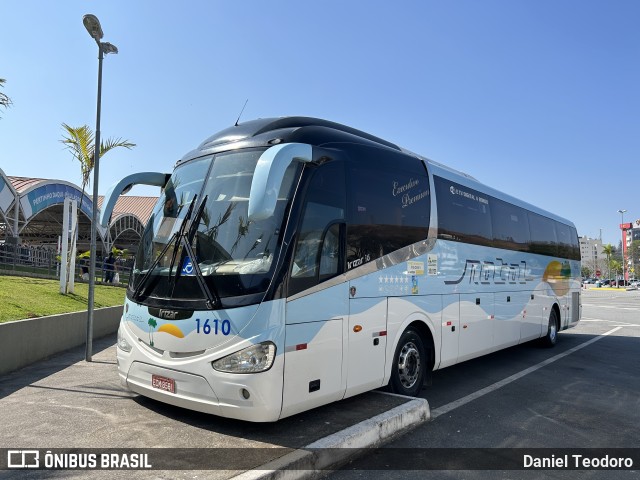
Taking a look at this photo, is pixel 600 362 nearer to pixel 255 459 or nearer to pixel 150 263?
pixel 255 459

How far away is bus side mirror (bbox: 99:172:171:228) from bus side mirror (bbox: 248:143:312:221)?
8.72ft

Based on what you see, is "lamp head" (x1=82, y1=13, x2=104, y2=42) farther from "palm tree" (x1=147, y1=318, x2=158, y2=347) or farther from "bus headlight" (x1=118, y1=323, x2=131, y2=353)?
"palm tree" (x1=147, y1=318, x2=158, y2=347)

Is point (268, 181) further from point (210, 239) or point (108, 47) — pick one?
point (108, 47)

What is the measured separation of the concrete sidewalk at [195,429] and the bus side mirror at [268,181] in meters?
2.14

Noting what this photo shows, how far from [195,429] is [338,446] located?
60.7 inches

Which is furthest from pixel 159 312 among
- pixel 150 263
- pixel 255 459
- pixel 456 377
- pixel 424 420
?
pixel 456 377

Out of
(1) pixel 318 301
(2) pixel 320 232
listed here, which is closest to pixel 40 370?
→ (1) pixel 318 301

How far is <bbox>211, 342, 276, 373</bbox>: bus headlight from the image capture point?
4.37 metres

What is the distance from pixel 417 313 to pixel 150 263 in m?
3.65

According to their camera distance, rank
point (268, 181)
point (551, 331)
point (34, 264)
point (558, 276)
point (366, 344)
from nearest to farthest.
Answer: point (268, 181) < point (366, 344) < point (551, 331) < point (558, 276) < point (34, 264)

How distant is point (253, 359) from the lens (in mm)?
4383

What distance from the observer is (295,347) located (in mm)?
4609

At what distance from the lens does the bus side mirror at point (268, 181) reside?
155 inches

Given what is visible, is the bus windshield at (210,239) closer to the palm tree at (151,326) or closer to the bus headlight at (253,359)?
the palm tree at (151,326)
